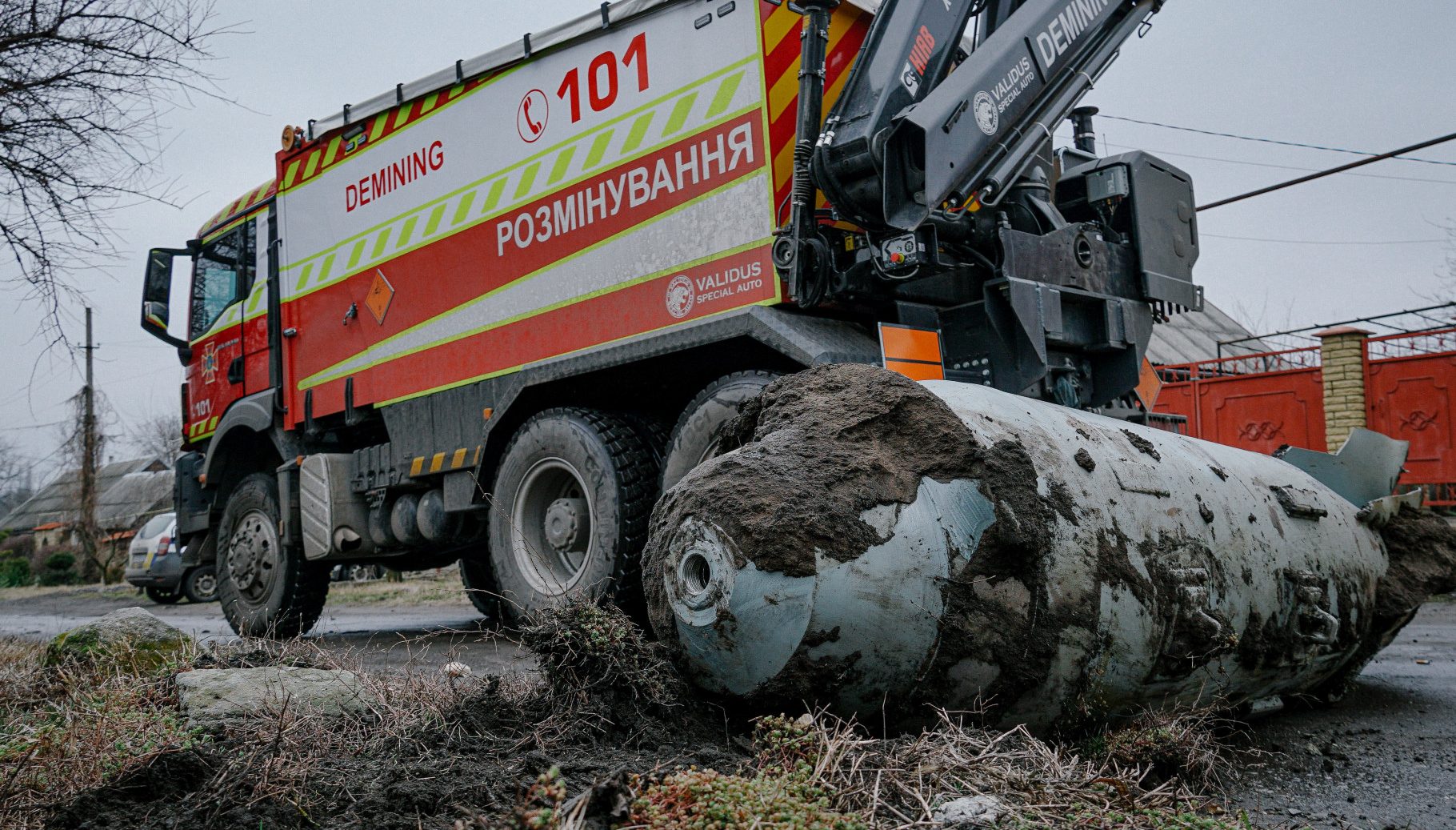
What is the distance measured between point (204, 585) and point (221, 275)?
31.6ft

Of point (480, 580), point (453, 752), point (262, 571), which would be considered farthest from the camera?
point (480, 580)

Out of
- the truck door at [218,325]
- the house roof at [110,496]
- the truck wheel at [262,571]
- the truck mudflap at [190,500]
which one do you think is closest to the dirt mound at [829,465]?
the truck wheel at [262,571]

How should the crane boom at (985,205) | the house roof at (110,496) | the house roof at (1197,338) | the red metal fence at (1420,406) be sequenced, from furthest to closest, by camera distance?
the house roof at (110,496) < the house roof at (1197,338) < the red metal fence at (1420,406) < the crane boom at (985,205)

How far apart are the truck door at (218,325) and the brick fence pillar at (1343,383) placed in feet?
35.8

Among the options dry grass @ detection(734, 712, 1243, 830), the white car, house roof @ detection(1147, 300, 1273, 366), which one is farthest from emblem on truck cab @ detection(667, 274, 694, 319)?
house roof @ detection(1147, 300, 1273, 366)

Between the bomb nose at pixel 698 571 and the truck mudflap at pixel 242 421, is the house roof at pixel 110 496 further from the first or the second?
the bomb nose at pixel 698 571

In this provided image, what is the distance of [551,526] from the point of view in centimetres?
534

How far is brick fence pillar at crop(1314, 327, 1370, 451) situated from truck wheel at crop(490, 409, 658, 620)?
10.0 metres

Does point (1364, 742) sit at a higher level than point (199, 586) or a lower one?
higher

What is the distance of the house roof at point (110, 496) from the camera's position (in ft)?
136

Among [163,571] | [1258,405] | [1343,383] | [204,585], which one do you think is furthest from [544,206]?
[204,585]

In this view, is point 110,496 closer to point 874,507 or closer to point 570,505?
point 570,505

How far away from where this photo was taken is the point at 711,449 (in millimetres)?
4508

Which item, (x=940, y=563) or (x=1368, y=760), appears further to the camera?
(x=1368, y=760)
